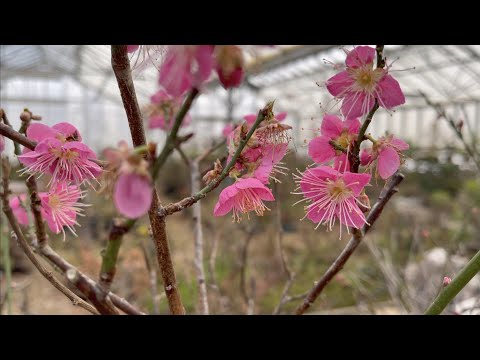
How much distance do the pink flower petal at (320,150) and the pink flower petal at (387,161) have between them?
Answer: 0.05m

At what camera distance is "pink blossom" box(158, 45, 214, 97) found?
0.94ft

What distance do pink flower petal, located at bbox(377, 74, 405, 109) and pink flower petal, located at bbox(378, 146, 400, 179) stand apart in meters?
0.05

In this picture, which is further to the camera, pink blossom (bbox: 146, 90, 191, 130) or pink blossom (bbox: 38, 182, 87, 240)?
pink blossom (bbox: 146, 90, 191, 130)

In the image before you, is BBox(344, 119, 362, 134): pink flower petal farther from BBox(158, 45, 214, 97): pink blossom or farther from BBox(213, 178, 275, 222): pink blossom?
BBox(158, 45, 214, 97): pink blossom

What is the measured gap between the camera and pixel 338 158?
0.50 m

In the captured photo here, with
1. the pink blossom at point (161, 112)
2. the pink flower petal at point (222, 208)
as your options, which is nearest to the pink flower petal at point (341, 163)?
the pink flower petal at point (222, 208)

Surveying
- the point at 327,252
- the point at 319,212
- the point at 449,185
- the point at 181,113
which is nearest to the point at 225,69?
the point at 181,113

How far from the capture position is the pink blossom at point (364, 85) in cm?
46

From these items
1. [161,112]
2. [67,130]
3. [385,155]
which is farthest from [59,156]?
[161,112]

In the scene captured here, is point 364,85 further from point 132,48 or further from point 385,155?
point 132,48

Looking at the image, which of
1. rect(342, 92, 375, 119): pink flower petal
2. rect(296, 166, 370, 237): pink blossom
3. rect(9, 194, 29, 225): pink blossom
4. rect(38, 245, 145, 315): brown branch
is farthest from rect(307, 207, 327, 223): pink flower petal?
rect(9, 194, 29, 225): pink blossom
